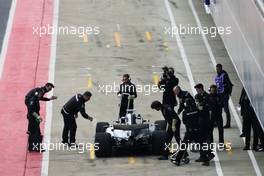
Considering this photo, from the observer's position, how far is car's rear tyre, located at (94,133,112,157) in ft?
88.3

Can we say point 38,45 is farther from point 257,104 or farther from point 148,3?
point 257,104

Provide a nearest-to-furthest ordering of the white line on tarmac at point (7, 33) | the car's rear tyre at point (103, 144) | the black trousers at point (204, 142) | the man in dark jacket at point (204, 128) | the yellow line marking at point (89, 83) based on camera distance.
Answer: the man in dark jacket at point (204, 128), the black trousers at point (204, 142), the car's rear tyre at point (103, 144), the yellow line marking at point (89, 83), the white line on tarmac at point (7, 33)

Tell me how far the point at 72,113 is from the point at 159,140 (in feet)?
7.96

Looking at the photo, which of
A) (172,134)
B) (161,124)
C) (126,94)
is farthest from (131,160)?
(126,94)

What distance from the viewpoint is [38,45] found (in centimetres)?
3719

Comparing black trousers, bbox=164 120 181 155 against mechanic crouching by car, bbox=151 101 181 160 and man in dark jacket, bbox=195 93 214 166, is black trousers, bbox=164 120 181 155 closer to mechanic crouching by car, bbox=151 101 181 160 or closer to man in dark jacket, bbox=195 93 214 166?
mechanic crouching by car, bbox=151 101 181 160

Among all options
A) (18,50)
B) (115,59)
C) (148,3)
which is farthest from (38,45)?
(148,3)

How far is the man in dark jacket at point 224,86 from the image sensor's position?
29.0m

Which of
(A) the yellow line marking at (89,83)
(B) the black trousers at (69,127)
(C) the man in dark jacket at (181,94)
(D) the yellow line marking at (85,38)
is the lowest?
(B) the black trousers at (69,127)

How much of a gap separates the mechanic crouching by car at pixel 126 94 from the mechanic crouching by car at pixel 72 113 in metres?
1.56

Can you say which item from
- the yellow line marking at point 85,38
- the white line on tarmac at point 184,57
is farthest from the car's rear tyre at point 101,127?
the yellow line marking at point 85,38

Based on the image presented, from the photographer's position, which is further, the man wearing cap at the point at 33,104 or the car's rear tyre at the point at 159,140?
the man wearing cap at the point at 33,104

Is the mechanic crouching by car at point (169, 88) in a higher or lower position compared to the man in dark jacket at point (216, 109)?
higher

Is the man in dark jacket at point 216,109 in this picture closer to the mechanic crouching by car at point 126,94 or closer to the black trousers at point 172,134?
the black trousers at point 172,134
